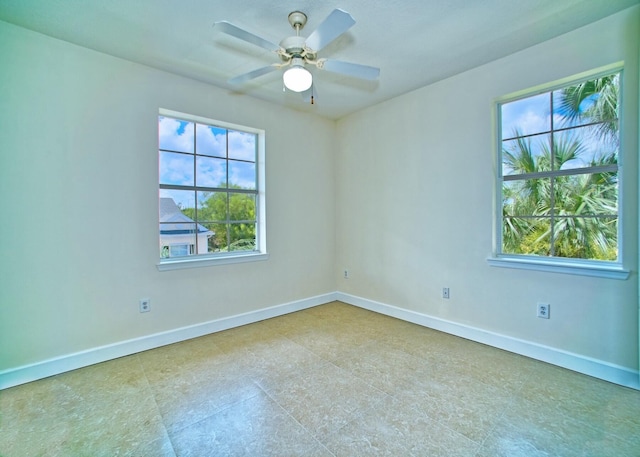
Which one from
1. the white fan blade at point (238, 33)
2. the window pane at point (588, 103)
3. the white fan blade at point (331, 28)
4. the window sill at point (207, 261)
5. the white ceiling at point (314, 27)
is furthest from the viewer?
the window sill at point (207, 261)

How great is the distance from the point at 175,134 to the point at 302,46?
1.79 metres

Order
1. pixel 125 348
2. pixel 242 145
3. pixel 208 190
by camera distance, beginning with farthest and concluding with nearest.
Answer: pixel 242 145
pixel 208 190
pixel 125 348

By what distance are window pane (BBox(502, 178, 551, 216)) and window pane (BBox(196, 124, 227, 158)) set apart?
2968 millimetres

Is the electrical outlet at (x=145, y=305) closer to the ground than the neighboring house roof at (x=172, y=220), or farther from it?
closer to the ground

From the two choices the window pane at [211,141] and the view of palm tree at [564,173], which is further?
the window pane at [211,141]

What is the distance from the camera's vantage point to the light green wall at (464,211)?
2217mm

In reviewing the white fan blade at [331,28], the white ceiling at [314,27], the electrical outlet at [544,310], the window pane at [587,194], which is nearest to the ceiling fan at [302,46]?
the white fan blade at [331,28]

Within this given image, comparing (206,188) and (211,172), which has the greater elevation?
(211,172)

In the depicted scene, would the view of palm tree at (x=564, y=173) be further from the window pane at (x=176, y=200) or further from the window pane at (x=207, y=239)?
the window pane at (x=176, y=200)

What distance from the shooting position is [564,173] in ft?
8.28

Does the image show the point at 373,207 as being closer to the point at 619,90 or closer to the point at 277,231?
the point at 277,231

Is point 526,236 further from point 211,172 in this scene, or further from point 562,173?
point 211,172

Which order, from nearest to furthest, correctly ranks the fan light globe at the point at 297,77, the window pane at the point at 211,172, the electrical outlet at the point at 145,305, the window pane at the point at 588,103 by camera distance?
the fan light globe at the point at 297,77 → the window pane at the point at 588,103 → the electrical outlet at the point at 145,305 → the window pane at the point at 211,172

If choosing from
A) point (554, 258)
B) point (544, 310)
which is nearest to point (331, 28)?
point (554, 258)
